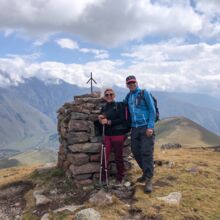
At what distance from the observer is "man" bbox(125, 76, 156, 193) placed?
52.0 ft

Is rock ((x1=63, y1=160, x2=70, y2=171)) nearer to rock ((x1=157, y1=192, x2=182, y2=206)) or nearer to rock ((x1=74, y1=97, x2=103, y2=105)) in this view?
rock ((x1=74, y1=97, x2=103, y2=105))

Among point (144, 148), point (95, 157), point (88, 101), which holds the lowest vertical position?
point (95, 157)

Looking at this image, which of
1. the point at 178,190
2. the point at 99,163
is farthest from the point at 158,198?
the point at 99,163

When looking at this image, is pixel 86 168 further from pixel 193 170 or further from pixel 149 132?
pixel 193 170

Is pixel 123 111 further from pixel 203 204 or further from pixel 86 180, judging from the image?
pixel 203 204

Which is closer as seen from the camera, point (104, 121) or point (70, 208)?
point (70, 208)

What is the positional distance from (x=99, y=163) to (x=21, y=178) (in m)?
5.84

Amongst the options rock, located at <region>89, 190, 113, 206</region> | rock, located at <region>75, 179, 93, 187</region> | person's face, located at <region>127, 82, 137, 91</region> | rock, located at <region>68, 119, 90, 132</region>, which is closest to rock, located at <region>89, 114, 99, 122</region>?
rock, located at <region>68, 119, 90, 132</region>

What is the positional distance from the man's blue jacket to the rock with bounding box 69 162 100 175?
133 inches

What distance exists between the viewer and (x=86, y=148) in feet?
59.5

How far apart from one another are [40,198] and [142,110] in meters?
6.46

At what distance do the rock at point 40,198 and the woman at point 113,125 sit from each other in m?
3.54

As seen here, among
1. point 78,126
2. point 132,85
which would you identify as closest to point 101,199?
point 78,126

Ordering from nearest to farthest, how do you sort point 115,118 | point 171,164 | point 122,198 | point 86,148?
point 122,198 < point 115,118 < point 86,148 < point 171,164
